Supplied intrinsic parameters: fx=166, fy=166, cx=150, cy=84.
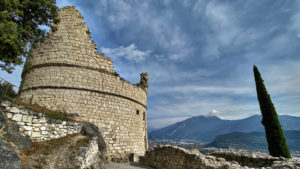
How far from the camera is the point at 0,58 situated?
6789 mm

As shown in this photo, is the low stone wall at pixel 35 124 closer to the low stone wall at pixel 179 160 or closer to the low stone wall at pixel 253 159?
the low stone wall at pixel 179 160

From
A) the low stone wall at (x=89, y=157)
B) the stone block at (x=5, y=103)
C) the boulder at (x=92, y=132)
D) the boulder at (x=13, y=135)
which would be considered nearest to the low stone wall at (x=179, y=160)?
the boulder at (x=92, y=132)

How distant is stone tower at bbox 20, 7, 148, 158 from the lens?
10.3m

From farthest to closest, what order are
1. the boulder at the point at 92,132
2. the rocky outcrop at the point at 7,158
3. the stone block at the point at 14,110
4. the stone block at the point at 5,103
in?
the boulder at the point at 92,132
the stone block at the point at 14,110
the stone block at the point at 5,103
the rocky outcrop at the point at 7,158

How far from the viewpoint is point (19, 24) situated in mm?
7719

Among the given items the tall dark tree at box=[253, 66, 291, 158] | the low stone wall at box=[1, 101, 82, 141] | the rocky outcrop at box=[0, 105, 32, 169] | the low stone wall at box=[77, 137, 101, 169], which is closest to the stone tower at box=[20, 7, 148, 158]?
the low stone wall at box=[1, 101, 82, 141]

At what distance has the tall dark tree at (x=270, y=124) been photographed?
11912 millimetres

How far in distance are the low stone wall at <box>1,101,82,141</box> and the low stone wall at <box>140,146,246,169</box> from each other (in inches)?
208

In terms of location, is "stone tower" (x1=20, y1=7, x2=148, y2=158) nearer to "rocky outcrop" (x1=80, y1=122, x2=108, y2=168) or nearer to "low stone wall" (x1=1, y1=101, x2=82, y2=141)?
"rocky outcrop" (x1=80, y1=122, x2=108, y2=168)

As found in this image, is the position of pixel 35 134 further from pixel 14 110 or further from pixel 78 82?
pixel 78 82

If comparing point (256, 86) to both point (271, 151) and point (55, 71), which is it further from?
point (55, 71)

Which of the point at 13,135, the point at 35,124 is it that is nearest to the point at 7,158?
the point at 13,135

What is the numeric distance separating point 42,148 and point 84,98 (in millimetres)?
4982

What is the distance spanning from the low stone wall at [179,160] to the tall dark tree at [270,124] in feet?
23.2
